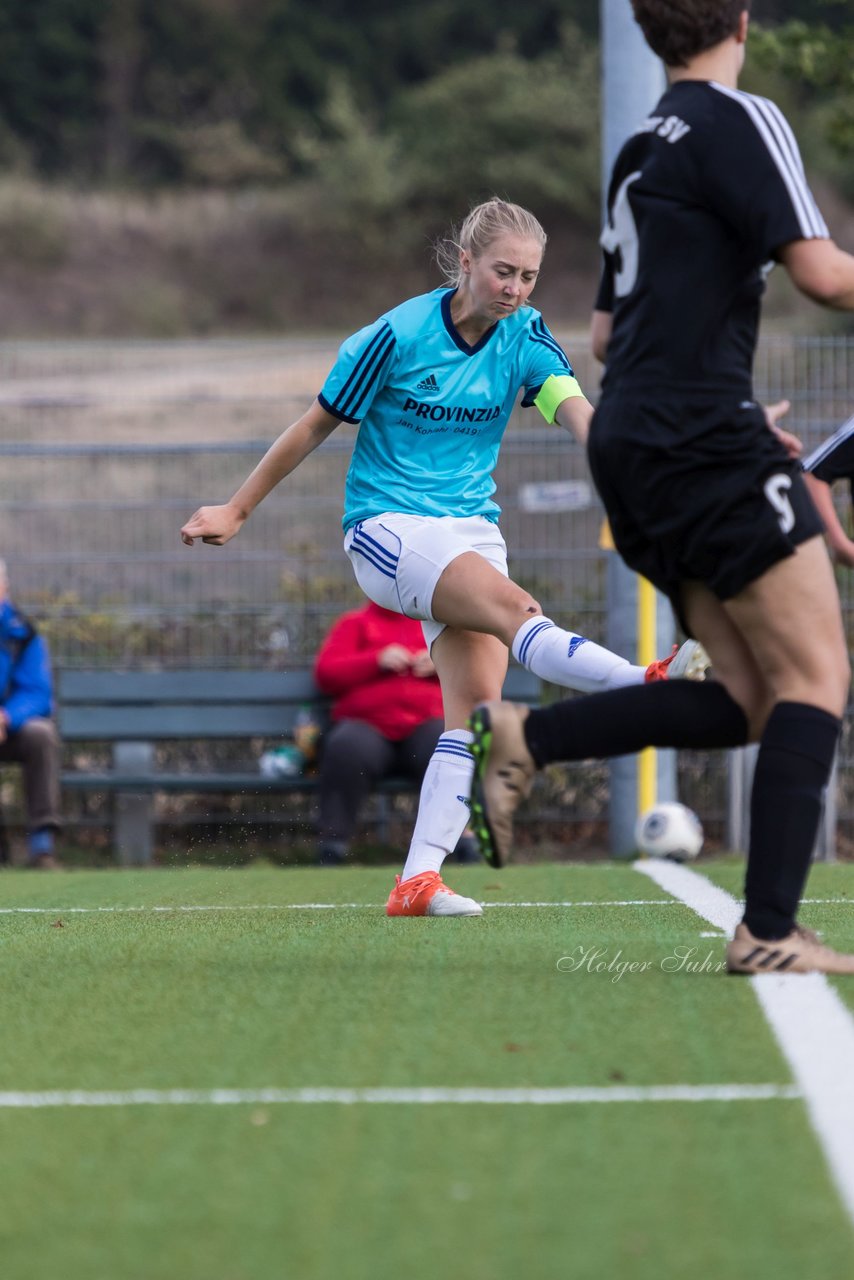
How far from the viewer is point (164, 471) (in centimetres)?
1027

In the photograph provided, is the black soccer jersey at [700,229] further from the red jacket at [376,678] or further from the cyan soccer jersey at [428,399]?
the red jacket at [376,678]

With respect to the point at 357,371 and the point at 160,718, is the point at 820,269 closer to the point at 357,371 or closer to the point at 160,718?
the point at 357,371

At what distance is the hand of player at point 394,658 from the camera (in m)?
8.66

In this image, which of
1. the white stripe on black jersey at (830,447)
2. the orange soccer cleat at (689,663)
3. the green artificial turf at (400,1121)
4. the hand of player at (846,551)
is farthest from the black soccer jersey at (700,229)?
the green artificial turf at (400,1121)

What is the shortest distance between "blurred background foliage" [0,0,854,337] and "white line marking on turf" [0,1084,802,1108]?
3726 centimetres

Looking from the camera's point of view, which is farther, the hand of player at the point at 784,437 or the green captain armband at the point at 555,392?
the green captain armband at the point at 555,392

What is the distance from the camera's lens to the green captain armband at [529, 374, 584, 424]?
16.0ft

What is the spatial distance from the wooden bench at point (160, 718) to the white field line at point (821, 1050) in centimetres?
616

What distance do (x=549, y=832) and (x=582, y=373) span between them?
12.3 feet

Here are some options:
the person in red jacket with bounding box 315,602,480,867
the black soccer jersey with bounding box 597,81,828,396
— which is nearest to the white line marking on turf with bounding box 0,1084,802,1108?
the black soccer jersey with bounding box 597,81,828,396

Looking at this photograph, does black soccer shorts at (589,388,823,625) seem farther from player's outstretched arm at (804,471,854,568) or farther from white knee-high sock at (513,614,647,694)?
white knee-high sock at (513,614,647,694)

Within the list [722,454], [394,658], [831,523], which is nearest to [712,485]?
[722,454]

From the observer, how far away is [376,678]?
29.0ft

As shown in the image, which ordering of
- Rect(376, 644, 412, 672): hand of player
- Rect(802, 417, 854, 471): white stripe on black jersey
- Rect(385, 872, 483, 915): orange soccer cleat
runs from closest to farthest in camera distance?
1. Rect(802, 417, 854, 471): white stripe on black jersey
2. Rect(385, 872, 483, 915): orange soccer cleat
3. Rect(376, 644, 412, 672): hand of player
